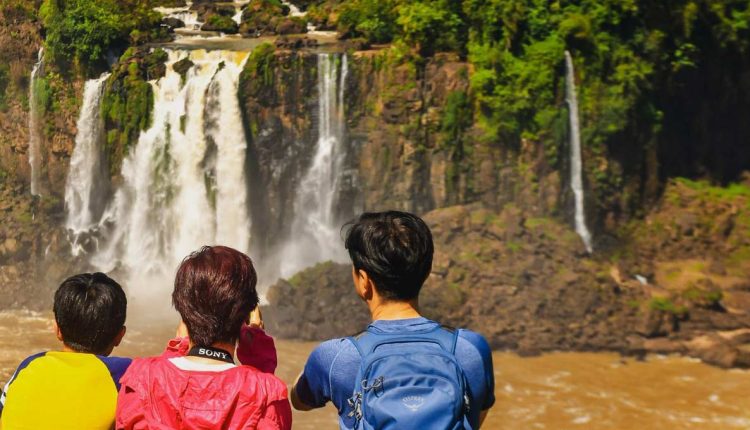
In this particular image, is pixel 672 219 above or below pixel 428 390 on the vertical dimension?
below

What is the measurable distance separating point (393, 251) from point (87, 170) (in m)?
17.8

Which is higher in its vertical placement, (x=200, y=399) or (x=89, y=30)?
(x=89, y=30)

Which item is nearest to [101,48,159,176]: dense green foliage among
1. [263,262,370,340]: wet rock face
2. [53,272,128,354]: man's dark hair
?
[263,262,370,340]: wet rock face

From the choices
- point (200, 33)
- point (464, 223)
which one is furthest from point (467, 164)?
point (200, 33)

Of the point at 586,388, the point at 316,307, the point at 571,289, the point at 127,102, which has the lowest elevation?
the point at 586,388

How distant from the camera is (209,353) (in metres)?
2.88

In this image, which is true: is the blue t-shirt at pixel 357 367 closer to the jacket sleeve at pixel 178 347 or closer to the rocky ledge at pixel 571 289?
the jacket sleeve at pixel 178 347

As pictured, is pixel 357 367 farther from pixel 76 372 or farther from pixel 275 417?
pixel 76 372

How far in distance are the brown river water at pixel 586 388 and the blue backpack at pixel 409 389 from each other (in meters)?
9.45

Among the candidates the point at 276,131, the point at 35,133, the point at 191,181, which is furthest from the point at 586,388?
the point at 35,133

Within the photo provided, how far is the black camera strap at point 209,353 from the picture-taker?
2.88 m

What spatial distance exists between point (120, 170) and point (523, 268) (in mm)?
9092

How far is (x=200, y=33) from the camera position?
20.8 metres

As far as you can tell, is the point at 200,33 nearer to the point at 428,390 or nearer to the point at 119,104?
the point at 119,104
